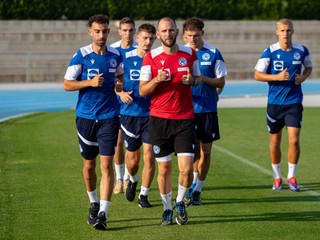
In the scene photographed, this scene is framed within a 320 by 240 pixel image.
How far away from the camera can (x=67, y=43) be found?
134 ft

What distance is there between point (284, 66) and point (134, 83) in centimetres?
219

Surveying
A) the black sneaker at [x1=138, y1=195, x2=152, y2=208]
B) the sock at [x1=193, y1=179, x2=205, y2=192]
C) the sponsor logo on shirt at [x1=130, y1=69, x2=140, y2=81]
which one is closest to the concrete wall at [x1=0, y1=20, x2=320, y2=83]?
the sponsor logo on shirt at [x1=130, y1=69, x2=140, y2=81]

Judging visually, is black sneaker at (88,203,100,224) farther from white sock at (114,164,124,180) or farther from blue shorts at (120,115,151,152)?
white sock at (114,164,124,180)

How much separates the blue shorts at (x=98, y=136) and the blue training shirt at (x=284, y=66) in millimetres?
3180

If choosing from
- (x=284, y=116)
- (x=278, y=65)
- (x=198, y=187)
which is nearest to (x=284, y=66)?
(x=278, y=65)

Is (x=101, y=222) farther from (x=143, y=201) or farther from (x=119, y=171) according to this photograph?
(x=119, y=171)

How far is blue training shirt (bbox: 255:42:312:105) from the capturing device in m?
12.4

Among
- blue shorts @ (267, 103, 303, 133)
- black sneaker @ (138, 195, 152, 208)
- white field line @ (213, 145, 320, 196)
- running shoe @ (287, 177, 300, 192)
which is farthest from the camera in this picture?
blue shorts @ (267, 103, 303, 133)

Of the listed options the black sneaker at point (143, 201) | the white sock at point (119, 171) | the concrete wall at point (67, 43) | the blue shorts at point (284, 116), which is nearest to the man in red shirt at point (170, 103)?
the black sneaker at point (143, 201)

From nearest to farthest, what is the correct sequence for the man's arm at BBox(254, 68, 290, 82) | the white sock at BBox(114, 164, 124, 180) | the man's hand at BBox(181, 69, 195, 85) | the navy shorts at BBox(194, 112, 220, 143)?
the man's hand at BBox(181, 69, 195, 85), the navy shorts at BBox(194, 112, 220, 143), the man's arm at BBox(254, 68, 290, 82), the white sock at BBox(114, 164, 124, 180)

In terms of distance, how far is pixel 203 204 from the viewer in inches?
446

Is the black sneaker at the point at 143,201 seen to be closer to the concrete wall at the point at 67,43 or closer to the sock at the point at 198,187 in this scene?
the sock at the point at 198,187

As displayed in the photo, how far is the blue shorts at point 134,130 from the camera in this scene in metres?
11.5

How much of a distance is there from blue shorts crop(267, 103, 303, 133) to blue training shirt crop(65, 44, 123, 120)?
323 cm
